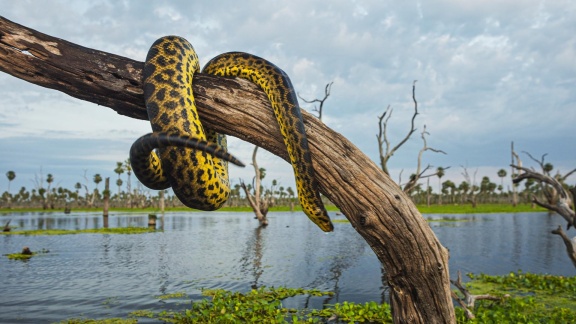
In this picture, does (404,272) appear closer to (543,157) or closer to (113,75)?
(113,75)

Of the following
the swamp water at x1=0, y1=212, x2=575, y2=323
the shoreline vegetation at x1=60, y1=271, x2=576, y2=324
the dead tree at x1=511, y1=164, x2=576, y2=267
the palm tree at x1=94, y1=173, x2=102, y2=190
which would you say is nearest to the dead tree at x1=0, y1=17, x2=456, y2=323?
the shoreline vegetation at x1=60, y1=271, x2=576, y2=324

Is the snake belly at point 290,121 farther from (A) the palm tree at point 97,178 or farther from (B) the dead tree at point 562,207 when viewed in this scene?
(A) the palm tree at point 97,178

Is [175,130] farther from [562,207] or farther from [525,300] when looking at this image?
[525,300]

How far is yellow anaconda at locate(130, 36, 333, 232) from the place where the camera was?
298cm

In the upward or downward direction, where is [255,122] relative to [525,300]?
upward

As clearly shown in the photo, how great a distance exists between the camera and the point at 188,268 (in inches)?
790

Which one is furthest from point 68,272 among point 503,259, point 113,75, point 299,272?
point 503,259

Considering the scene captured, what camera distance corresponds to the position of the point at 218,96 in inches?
125

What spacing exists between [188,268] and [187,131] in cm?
1828

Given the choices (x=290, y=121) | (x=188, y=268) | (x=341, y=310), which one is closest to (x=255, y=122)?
(x=290, y=121)

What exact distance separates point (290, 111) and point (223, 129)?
→ 0.56 metres

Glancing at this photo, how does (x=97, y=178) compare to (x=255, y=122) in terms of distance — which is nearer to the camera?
(x=255, y=122)

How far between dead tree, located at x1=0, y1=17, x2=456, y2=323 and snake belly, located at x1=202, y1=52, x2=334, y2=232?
0.26ft

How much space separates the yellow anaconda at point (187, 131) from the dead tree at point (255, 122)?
0.10m
